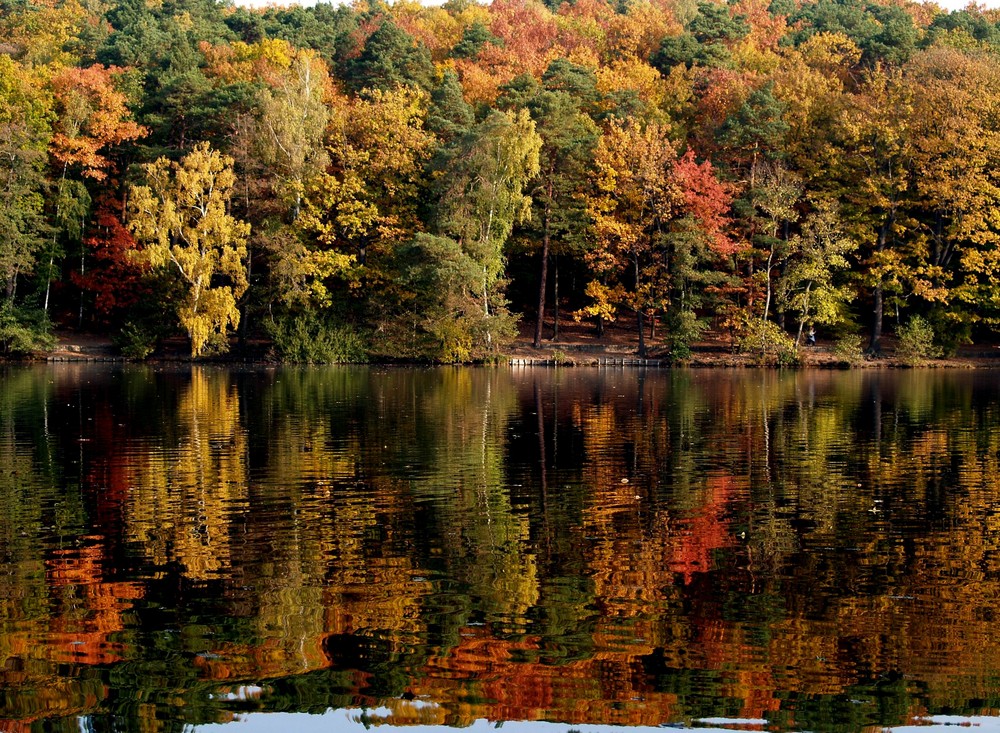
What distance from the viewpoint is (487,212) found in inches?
2322

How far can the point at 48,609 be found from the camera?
10688mm

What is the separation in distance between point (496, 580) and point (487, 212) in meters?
48.2

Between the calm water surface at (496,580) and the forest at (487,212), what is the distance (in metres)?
33.5

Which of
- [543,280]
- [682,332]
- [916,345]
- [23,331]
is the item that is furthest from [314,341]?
[916,345]

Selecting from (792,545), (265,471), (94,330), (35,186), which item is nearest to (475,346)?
(94,330)

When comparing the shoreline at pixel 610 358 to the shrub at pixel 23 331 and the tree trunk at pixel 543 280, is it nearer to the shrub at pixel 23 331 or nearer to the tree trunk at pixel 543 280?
the tree trunk at pixel 543 280

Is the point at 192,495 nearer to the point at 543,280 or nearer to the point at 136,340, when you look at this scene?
the point at 136,340

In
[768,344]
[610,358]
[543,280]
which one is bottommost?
[610,358]

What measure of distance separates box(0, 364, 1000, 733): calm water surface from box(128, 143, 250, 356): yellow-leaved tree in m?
31.3

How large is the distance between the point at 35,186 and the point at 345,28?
41358mm

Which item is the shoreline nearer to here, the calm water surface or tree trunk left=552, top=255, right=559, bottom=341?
tree trunk left=552, top=255, right=559, bottom=341

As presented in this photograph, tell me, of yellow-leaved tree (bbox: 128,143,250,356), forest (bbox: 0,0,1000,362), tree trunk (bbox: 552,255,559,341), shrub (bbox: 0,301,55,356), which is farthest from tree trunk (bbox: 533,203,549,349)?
shrub (bbox: 0,301,55,356)

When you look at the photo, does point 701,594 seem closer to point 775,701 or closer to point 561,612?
point 561,612

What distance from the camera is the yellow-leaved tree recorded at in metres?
56.2
